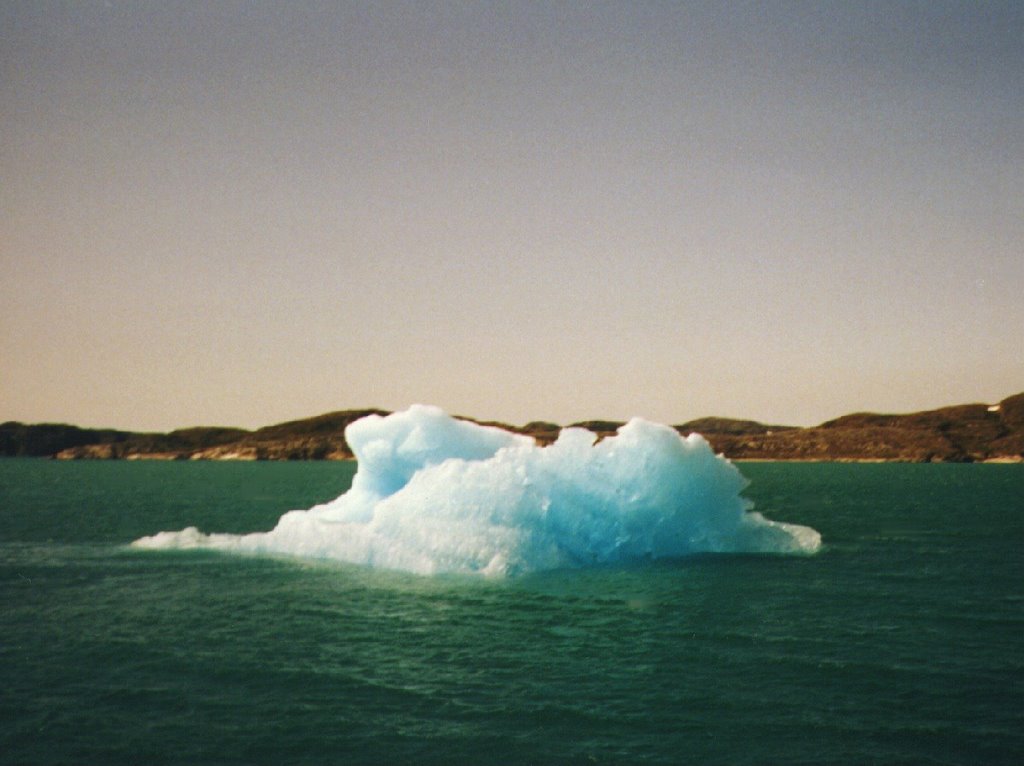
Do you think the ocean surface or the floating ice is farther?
the floating ice

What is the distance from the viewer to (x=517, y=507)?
25109 millimetres

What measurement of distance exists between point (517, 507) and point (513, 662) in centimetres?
935

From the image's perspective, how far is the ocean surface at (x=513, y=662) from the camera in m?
12.0

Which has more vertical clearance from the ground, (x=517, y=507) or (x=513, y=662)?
(x=517, y=507)

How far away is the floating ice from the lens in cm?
2508

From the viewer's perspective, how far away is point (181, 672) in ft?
50.7

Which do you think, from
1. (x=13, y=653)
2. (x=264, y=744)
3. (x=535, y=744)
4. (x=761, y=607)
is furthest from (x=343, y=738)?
(x=761, y=607)

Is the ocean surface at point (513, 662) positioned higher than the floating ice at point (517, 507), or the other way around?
the floating ice at point (517, 507)

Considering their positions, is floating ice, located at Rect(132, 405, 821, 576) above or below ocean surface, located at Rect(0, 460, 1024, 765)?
above

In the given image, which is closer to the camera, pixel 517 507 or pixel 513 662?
pixel 513 662

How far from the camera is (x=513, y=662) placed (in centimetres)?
1590

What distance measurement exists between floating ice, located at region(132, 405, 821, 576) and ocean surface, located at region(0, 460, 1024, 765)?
3.66 ft

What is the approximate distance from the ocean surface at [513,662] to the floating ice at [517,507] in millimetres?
1116

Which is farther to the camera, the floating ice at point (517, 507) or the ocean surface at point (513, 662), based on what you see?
the floating ice at point (517, 507)
